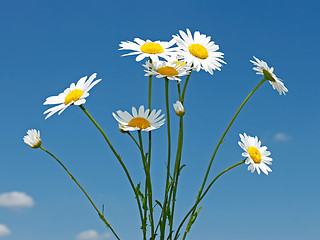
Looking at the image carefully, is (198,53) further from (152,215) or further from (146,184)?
(152,215)

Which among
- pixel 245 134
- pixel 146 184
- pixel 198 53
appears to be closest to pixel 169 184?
pixel 146 184

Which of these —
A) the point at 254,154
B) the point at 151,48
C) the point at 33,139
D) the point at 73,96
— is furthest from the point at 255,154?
the point at 33,139

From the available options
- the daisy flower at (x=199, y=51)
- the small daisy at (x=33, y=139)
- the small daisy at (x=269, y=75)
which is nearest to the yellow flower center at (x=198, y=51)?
the daisy flower at (x=199, y=51)

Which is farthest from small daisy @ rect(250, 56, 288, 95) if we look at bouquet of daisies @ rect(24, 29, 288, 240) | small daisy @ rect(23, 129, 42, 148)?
small daisy @ rect(23, 129, 42, 148)

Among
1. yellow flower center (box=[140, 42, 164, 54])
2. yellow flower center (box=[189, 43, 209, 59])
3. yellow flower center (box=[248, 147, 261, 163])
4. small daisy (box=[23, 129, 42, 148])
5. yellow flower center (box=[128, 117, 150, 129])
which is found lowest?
yellow flower center (box=[248, 147, 261, 163])

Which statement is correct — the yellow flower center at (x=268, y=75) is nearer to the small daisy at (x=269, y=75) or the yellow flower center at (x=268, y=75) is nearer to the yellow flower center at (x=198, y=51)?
the small daisy at (x=269, y=75)

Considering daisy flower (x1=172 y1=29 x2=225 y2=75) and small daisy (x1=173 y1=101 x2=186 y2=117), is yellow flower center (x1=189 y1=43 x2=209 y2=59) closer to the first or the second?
daisy flower (x1=172 y1=29 x2=225 y2=75)

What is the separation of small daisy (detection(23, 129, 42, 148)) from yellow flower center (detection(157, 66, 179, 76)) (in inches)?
24.7

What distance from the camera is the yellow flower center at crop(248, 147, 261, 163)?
1.83 m

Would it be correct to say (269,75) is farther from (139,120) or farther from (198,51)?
(139,120)

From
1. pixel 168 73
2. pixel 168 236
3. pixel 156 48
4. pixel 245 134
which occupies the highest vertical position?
pixel 156 48

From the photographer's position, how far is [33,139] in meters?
1.89

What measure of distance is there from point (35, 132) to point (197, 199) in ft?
2.61

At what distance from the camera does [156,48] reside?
6.11ft
